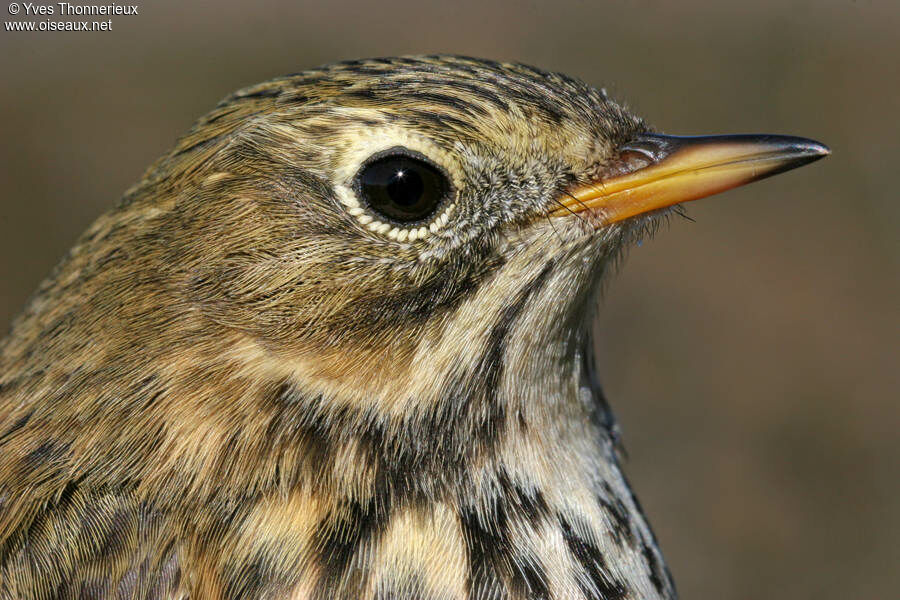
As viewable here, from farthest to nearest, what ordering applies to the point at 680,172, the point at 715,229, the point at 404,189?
the point at 715,229 → the point at 680,172 → the point at 404,189

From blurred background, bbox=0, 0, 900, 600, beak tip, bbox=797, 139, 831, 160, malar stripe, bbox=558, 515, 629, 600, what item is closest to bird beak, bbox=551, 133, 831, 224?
beak tip, bbox=797, 139, 831, 160

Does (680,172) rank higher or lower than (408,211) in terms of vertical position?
higher

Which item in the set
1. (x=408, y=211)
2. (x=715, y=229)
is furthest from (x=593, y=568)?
(x=715, y=229)

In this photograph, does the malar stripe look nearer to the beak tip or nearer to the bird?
the bird

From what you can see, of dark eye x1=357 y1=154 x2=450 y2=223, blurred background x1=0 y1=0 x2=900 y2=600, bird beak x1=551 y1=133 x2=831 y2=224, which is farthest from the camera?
blurred background x1=0 y1=0 x2=900 y2=600

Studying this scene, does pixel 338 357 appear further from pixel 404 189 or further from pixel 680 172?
pixel 680 172
